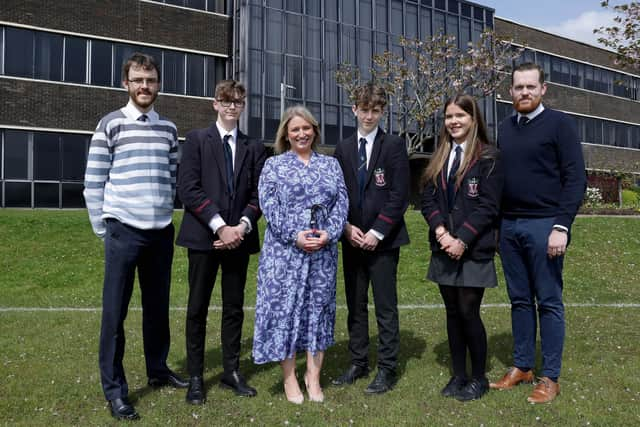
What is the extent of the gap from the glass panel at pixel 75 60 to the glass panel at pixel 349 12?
12.1m

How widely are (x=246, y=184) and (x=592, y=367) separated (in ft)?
11.7

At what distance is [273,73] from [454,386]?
74.5ft

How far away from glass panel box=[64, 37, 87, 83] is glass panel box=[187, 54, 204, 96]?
4054 millimetres

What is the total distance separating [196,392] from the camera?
4.59m

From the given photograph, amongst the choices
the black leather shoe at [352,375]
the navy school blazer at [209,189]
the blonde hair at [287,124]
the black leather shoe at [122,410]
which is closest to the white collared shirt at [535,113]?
the blonde hair at [287,124]

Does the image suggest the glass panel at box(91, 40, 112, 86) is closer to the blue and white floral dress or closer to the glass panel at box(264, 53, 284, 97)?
the glass panel at box(264, 53, 284, 97)

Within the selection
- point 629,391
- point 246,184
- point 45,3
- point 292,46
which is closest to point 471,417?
point 629,391

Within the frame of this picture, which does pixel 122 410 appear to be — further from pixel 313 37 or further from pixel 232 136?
pixel 313 37

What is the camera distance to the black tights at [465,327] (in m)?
4.68

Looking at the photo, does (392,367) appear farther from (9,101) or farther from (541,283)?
(9,101)

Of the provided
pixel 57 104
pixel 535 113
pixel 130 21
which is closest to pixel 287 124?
pixel 535 113

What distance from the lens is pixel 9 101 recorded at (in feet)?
67.7

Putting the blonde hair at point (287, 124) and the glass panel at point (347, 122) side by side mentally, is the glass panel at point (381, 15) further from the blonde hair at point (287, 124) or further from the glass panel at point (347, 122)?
the blonde hair at point (287, 124)

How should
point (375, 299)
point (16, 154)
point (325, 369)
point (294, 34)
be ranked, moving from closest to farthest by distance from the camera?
point (375, 299), point (325, 369), point (16, 154), point (294, 34)
